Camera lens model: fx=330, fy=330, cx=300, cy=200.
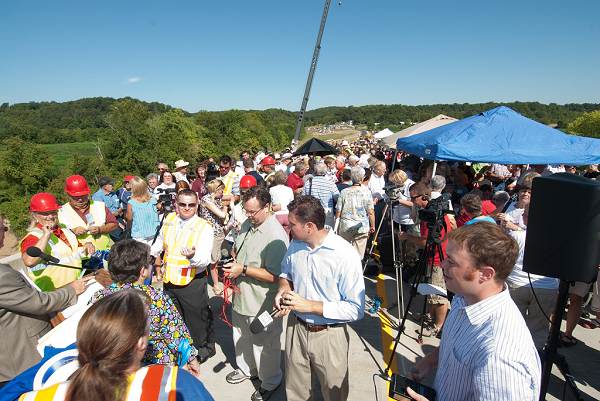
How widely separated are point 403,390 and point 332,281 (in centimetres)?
90

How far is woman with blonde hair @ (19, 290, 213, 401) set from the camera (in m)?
1.16

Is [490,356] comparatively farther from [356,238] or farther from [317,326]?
[356,238]

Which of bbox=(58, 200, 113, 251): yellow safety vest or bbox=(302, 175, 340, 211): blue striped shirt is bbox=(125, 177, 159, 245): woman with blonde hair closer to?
bbox=(58, 200, 113, 251): yellow safety vest

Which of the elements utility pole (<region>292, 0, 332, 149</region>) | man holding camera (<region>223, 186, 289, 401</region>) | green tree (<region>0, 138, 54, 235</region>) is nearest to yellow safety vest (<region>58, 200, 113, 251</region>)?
man holding camera (<region>223, 186, 289, 401</region>)

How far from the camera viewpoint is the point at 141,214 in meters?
5.02

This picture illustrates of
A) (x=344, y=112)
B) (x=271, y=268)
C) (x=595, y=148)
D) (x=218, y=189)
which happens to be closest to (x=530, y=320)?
(x=271, y=268)

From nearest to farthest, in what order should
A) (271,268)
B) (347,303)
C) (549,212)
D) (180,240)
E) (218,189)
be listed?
1. (549,212)
2. (347,303)
3. (271,268)
4. (180,240)
5. (218,189)

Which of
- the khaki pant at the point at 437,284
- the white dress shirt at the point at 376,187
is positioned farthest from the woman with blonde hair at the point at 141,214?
the white dress shirt at the point at 376,187

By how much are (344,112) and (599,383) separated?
6170 inches

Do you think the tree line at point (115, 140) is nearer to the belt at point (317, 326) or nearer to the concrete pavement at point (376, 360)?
the concrete pavement at point (376, 360)

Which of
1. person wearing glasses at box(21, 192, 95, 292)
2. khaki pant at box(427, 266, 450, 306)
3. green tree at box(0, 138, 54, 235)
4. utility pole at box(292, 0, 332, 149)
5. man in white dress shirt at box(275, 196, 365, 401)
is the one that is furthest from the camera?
green tree at box(0, 138, 54, 235)

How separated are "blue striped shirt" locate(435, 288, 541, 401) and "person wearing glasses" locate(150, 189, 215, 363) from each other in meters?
2.47

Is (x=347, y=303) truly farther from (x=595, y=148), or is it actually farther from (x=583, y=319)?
(x=595, y=148)

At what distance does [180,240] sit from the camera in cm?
336
